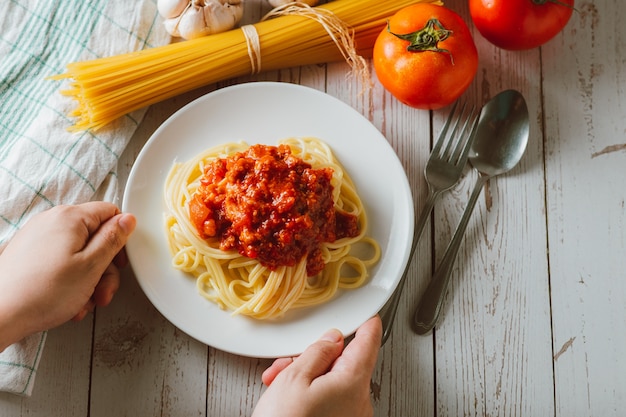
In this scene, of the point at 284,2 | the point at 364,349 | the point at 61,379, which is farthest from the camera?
the point at 284,2

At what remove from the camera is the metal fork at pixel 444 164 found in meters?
2.52

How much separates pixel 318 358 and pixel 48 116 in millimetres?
1380

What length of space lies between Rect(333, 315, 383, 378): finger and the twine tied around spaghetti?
1025 millimetres

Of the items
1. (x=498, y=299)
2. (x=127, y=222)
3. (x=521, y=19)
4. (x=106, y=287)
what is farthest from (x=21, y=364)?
(x=521, y=19)

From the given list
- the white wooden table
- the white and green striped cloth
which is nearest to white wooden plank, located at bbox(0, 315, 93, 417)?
the white wooden table

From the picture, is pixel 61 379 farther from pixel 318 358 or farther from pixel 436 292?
pixel 436 292

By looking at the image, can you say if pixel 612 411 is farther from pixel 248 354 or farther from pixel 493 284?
pixel 248 354

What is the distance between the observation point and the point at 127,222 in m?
2.32

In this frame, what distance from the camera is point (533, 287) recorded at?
2.64m

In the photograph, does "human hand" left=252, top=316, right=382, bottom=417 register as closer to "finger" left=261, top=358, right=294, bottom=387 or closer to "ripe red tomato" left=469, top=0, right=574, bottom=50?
"finger" left=261, top=358, right=294, bottom=387

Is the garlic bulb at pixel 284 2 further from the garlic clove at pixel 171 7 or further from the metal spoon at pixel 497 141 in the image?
the metal spoon at pixel 497 141

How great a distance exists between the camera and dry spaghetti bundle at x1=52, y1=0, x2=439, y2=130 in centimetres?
251

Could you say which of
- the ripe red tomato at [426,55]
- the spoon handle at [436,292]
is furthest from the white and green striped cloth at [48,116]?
the spoon handle at [436,292]

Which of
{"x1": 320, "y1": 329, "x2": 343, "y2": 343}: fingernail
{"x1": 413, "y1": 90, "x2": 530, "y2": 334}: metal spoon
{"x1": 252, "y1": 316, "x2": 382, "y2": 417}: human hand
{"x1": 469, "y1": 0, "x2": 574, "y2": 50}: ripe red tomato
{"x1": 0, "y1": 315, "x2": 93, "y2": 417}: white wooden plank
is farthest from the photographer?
{"x1": 413, "y1": 90, "x2": 530, "y2": 334}: metal spoon
